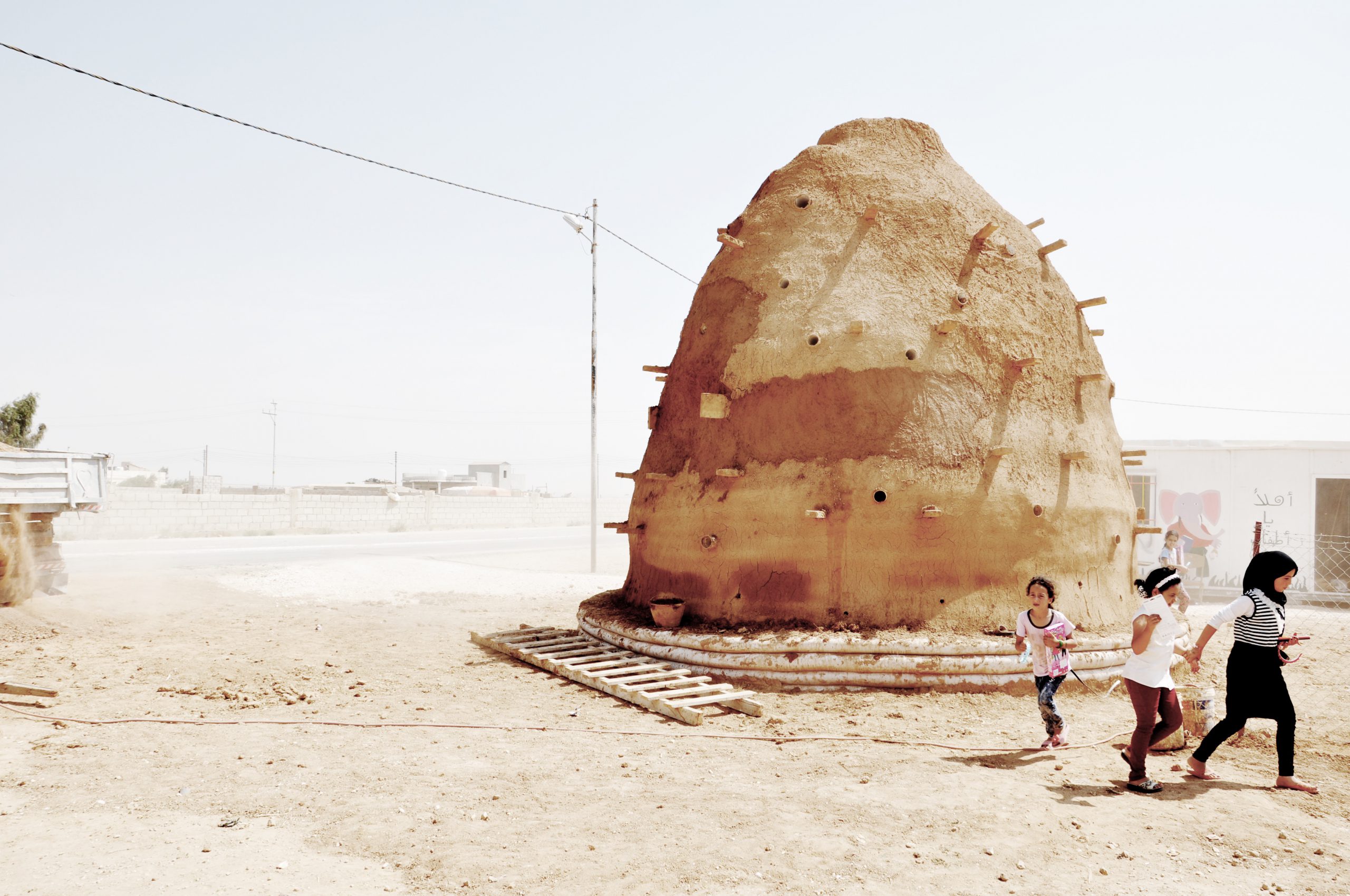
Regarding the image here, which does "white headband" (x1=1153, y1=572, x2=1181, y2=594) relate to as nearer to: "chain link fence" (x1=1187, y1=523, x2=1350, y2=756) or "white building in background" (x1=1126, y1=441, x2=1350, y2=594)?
"chain link fence" (x1=1187, y1=523, x2=1350, y2=756)

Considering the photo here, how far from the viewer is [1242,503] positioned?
15766 mm

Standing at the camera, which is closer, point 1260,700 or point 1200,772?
point 1260,700

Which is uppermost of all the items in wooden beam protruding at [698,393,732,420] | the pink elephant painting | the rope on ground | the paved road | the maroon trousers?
wooden beam protruding at [698,393,732,420]

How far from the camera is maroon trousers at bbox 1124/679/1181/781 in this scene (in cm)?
496

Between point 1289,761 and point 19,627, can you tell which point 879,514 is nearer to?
point 1289,761

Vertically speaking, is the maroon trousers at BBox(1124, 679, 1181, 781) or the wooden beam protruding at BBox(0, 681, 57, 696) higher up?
the maroon trousers at BBox(1124, 679, 1181, 781)

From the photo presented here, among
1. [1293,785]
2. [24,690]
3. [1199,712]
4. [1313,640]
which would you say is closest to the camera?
[1293,785]

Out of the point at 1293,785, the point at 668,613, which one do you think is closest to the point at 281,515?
the point at 668,613

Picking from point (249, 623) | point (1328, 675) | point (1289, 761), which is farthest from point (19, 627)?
point (1328, 675)

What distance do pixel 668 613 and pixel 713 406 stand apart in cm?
205

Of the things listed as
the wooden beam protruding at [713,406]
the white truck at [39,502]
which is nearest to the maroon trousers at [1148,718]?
the wooden beam protruding at [713,406]

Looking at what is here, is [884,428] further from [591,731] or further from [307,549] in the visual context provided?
[307,549]

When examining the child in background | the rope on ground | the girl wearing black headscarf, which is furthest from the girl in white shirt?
the rope on ground

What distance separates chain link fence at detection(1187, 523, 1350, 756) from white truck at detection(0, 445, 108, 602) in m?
14.6
